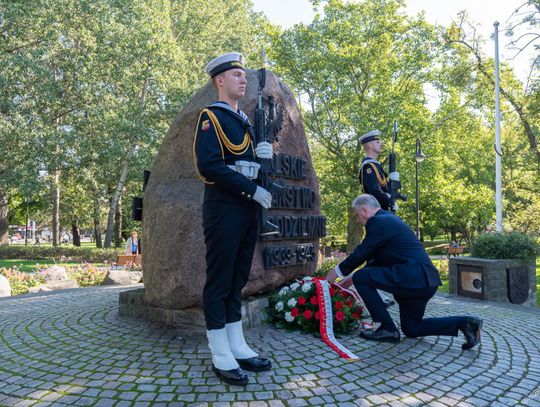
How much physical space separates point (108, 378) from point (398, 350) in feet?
9.12

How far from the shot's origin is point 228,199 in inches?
135

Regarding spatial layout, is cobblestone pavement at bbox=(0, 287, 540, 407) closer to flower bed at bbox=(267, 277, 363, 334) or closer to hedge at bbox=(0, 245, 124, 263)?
flower bed at bbox=(267, 277, 363, 334)

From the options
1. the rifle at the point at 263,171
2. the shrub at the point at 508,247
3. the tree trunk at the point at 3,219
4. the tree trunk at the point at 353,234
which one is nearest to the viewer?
the rifle at the point at 263,171

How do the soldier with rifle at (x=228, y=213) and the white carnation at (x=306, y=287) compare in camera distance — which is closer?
the soldier with rifle at (x=228, y=213)

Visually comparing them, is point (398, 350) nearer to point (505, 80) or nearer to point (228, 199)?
point (228, 199)

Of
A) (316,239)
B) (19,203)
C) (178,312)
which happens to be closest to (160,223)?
(178,312)

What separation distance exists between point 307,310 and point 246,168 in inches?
81.5

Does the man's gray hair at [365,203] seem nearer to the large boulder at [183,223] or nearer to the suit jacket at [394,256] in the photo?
the suit jacket at [394,256]

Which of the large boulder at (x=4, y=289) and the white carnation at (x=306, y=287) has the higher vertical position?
the white carnation at (x=306, y=287)

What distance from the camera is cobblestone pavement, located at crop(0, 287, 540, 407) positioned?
3.18 metres

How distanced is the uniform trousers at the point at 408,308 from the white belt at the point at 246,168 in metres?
1.78

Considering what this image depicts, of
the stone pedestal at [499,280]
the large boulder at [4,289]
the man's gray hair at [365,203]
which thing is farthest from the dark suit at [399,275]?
the large boulder at [4,289]

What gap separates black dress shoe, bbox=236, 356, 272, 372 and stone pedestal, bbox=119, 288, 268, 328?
1.19m

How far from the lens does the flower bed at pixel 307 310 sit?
15.6ft
